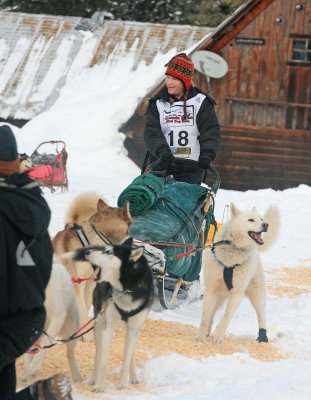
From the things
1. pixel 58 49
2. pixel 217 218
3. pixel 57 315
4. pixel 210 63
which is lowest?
pixel 217 218

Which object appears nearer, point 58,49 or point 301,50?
point 301,50

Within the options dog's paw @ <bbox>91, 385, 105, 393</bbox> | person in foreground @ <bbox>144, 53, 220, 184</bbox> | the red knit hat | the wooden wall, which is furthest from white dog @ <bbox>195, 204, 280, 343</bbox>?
the wooden wall

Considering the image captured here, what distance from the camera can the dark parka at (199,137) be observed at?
7.51m

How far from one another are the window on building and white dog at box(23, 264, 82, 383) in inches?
782

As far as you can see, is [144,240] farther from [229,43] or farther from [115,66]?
[115,66]

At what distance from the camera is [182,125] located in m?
7.67

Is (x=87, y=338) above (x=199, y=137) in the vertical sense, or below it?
below

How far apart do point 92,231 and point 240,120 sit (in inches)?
732

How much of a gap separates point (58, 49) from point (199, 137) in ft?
70.9

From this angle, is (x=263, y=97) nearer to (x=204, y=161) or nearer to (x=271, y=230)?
(x=271, y=230)

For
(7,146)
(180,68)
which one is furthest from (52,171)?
(7,146)

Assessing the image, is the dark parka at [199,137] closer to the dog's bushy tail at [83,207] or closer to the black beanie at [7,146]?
the dog's bushy tail at [83,207]

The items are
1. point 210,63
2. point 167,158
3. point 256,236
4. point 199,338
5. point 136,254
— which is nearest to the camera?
point 136,254

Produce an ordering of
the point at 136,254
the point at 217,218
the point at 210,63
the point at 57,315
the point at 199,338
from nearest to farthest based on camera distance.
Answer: the point at 57,315, the point at 136,254, the point at 199,338, the point at 217,218, the point at 210,63
